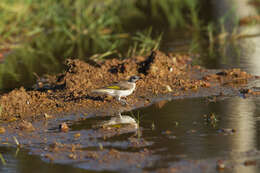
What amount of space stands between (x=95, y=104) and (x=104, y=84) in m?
1.10

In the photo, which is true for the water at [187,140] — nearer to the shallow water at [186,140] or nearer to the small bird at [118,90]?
the shallow water at [186,140]

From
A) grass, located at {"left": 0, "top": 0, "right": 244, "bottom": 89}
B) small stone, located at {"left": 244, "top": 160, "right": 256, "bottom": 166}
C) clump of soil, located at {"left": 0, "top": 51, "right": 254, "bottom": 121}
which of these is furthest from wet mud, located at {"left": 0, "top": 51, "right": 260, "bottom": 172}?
grass, located at {"left": 0, "top": 0, "right": 244, "bottom": 89}

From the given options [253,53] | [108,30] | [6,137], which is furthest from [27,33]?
[6,137]

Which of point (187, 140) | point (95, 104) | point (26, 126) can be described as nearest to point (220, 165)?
point (187, 140)

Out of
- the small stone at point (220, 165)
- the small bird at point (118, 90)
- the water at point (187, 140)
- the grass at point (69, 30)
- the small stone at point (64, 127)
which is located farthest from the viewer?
the grass at point (69, 30)

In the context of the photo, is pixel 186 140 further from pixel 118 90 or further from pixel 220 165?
pixel 118 90

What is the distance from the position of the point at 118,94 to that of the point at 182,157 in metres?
2.44

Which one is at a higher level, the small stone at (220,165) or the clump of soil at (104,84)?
the clump of soil at (104,84)

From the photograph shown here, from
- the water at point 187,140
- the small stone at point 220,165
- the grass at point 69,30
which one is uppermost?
the grass at point 69,30

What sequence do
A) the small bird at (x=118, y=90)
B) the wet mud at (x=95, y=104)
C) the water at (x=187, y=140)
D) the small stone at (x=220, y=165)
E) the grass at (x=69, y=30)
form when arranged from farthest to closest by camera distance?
the grass at (x=69, y=30) → the small bird at (x=118, y=90) → the wet mud at (x=95, y=104) → the water at (x=187, y=140) → the small stone at (x=220, y=165)

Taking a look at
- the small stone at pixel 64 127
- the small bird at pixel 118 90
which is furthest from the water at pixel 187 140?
the small bird at pixel 118 90

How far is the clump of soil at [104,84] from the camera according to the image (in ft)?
25.5

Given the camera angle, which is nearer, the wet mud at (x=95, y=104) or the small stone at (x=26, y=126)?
the wet mud at (x=95, y=104)

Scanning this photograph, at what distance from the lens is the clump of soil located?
7.77 m
